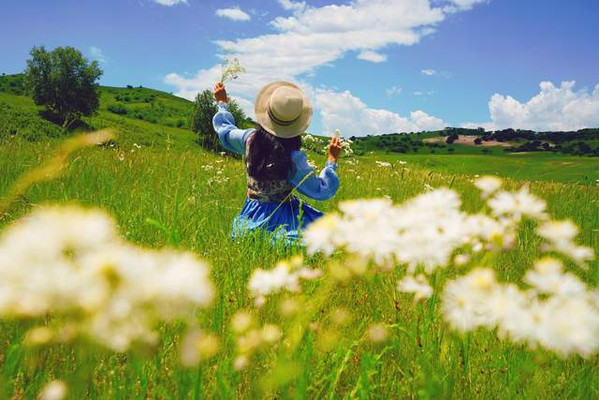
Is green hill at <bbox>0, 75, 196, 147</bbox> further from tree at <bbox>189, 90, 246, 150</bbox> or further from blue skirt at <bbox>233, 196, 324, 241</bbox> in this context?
blue skirt at <bbox>233, 196, 324, 241</bbox>

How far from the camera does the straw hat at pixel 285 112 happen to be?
4.11 metres

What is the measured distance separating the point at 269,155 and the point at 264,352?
9.28ft

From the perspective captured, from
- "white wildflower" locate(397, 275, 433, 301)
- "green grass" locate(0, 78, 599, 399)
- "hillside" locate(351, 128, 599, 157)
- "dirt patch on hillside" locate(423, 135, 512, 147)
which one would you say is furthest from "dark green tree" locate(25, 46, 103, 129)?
"white wildflower" locate(397, 275, 433, 301)

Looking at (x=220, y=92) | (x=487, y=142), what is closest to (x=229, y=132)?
(x=220, y=92)

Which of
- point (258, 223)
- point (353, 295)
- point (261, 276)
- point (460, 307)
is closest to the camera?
point (460, 307)

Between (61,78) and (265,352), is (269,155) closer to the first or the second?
(265,352)

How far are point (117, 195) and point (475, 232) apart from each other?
12.8 ft

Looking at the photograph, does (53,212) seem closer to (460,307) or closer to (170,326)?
(460,307)

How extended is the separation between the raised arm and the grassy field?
0.59 metres

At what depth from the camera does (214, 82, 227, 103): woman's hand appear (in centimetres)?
468

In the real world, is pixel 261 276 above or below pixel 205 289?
below

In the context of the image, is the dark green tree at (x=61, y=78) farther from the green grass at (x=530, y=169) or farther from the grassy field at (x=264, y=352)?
the grassy field at (x=264, y=352)

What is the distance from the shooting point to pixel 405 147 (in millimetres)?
88875

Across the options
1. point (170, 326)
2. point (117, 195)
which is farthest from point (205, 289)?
point (117, 195)
